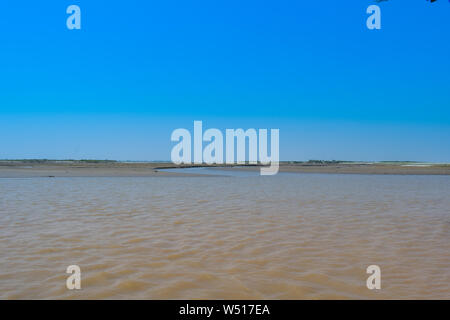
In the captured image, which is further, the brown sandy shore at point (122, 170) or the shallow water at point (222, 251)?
the brown sandy shore at point (122, 170)

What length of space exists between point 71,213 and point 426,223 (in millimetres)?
9716

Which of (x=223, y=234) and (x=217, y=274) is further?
(x=223, y=234)

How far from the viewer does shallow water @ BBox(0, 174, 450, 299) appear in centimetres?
461

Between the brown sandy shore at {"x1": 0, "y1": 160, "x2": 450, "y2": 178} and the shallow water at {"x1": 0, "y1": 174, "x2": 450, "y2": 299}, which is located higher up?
the brown sandy shore at {"x1": 0, "y1": 160, "x2": 450, "y2": 178}

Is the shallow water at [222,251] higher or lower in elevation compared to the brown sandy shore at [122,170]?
lower

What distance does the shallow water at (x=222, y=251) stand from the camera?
4605mm

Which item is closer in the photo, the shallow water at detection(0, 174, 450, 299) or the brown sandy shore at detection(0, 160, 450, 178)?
the shallow water at detection(0, 174, 450, 299)

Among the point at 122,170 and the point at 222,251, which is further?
the point at 122,170

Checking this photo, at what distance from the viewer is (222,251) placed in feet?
21.0

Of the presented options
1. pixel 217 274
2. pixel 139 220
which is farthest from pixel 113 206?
pixel 217 274

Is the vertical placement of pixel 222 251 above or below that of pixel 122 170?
below
